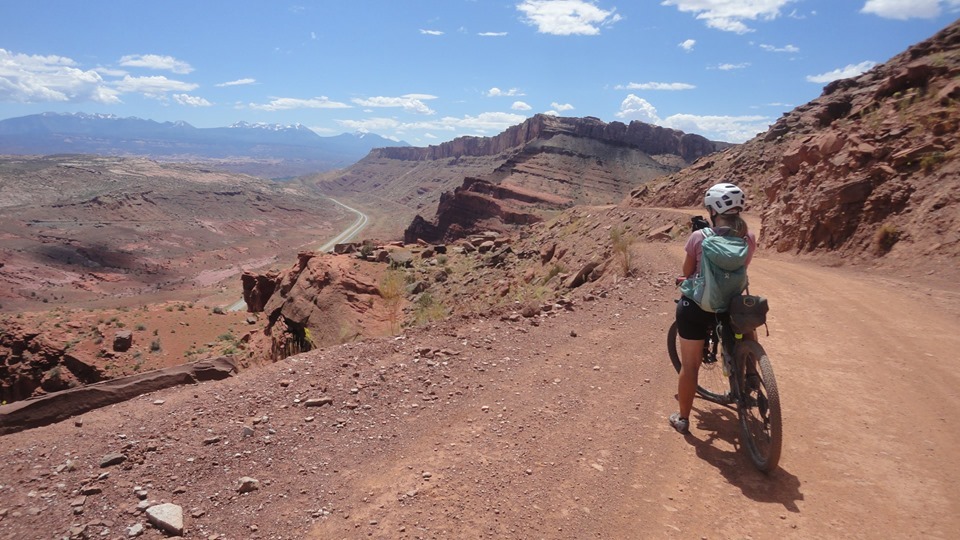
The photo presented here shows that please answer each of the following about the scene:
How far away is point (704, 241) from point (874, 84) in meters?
35.4

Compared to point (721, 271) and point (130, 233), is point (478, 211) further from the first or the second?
point (721, 271)

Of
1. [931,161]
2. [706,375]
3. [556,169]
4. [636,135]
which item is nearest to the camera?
[706,375]

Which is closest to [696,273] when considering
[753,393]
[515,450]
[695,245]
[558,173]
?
[695,245]

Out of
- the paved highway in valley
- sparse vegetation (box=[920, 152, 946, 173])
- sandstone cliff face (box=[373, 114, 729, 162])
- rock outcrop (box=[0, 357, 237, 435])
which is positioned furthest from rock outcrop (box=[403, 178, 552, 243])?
rock outcrop (box=[0, 357, 237, 435])

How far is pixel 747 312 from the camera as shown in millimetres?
3920

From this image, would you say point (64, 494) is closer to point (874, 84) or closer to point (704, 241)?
point (704, 241)

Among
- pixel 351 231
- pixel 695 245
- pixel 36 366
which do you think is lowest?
pixel 351 231

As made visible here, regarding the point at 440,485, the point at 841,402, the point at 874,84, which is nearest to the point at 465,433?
the point at 440,485

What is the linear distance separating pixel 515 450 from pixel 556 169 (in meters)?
89.7

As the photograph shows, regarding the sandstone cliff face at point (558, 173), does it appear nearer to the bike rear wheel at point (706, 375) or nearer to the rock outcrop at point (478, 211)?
the rock outcrop at point (478, 211)

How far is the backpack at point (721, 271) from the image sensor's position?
157 inches

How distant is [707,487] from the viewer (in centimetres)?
391

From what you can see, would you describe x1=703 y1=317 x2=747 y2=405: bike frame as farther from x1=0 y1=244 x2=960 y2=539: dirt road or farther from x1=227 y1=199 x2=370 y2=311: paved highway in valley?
x1=227 y1=199 x2=370 y2=311: paved highway in valley

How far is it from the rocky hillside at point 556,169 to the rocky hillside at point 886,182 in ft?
141
